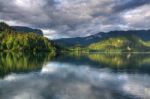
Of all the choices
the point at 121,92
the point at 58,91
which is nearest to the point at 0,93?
the point at 58,91

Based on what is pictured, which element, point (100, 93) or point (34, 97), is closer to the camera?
point (34, 97)

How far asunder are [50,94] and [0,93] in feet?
30.4

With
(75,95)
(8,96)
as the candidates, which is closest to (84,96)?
(75,95)

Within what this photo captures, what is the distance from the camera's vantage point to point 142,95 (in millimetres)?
51312

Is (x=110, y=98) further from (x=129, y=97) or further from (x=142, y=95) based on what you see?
A: (x=142, y=95)

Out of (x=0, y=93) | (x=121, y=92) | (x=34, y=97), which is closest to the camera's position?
(x=34, y=97)

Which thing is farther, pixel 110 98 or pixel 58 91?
pixel 58 91

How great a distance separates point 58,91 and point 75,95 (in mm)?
5922

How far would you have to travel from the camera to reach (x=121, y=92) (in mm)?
54344

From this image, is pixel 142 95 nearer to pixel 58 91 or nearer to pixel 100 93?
pixel 100 93

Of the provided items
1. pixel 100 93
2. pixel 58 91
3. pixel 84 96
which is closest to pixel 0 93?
pixel 58 91

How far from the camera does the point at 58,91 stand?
180 feet

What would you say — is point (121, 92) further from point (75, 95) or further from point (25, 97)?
point (25, 97)

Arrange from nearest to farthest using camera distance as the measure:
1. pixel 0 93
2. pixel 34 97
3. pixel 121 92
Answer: pixel 34 97 → pixel 0 93 → pixel 121 92
